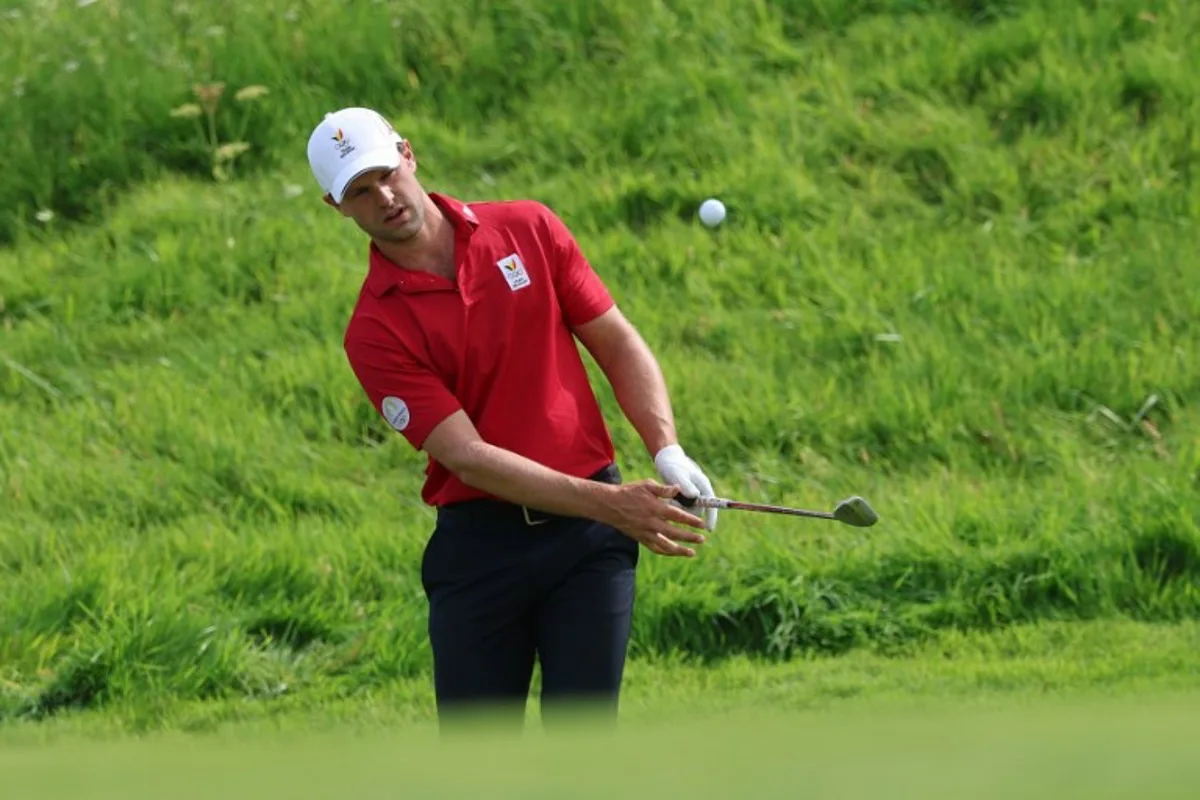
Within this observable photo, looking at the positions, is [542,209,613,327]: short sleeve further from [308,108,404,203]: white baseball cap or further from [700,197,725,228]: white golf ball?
[700,197,725,228]: white golf ball

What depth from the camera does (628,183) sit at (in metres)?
10.1

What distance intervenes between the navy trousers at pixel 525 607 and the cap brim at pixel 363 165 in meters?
0.85

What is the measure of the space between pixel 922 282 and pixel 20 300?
437cm

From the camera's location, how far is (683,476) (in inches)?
200

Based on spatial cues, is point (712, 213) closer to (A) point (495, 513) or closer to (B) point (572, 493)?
(A) point (495, 513)

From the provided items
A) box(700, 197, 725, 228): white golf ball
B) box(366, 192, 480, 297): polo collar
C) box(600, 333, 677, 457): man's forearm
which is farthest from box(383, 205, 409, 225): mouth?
box(700, 197, 725, 228): white golf ball

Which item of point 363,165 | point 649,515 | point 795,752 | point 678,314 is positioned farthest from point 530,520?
point 678,314

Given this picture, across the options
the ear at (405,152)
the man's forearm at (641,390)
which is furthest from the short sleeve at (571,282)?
the ear at (405,152)

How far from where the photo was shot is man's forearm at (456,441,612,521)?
4.89 m

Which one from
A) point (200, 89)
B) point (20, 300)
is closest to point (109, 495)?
point (20, 300)

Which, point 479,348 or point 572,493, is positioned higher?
point 479,348

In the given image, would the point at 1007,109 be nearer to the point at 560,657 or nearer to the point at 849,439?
the point at 849,439

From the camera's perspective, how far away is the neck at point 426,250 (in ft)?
16.7

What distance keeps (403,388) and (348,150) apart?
0.59 m
